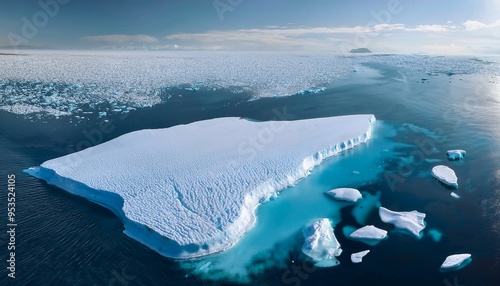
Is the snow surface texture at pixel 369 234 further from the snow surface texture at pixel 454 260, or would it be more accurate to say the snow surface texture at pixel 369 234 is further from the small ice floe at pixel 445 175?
the small ice floe at pixel 445 175

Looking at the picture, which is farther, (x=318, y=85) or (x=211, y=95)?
(x=318, y=85)

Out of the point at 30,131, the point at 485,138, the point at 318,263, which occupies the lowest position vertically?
the point at 318,263

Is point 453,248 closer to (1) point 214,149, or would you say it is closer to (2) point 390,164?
(2) point 390,164

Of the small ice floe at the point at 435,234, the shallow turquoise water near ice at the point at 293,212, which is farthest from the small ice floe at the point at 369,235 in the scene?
the small ice floe at the point at 435,234

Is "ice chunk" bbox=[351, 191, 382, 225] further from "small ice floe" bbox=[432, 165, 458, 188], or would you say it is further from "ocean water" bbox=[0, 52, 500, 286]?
"small ice floe" bbox=[432, 165, 458, 188]

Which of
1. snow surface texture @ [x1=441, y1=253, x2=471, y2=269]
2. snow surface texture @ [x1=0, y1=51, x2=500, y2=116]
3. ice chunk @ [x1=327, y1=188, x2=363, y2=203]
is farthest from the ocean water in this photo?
snow surface texture @ [x1=0, y1=51, x2=500, y2=116]

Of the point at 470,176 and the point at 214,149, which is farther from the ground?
the point at 214,149

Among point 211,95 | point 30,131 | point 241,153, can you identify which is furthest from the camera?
point 211,95

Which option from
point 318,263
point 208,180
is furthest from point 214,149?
point 318,263
